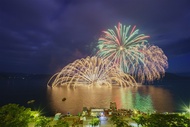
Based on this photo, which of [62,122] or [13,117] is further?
[62,122]

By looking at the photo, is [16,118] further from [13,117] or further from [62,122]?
[62,122]

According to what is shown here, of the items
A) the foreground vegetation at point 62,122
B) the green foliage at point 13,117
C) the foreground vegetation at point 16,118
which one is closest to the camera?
the foreground vegetation at point 62,122

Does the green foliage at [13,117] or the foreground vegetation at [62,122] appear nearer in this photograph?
the foreground vegetation at [62,122]

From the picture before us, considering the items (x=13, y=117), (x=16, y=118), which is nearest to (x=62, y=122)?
(x=16, y=118)

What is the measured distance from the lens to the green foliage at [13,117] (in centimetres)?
2155

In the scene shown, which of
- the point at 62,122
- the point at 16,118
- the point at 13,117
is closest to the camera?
the point at 16,118

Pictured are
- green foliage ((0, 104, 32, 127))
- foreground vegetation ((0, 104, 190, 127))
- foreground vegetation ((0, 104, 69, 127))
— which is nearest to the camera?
foreground vegetation ((0, 104, 190, 127))

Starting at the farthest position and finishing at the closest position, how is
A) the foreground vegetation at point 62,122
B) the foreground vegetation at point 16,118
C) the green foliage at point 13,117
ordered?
the foreground vegetation at point 16,118 < the green foliage at point 13,117 < the foreground vegetation at point 62,122

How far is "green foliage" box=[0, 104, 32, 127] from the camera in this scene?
2155 cm

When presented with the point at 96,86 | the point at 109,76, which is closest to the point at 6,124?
the point at 109,76

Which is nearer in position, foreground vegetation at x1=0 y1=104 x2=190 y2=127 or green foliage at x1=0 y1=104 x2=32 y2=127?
foreground vegetation at x1=0 y1=104 x2=190 y2=127

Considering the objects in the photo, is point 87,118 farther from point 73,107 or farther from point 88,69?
point 88,69

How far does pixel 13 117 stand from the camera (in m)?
23.1

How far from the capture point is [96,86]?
348 feet
